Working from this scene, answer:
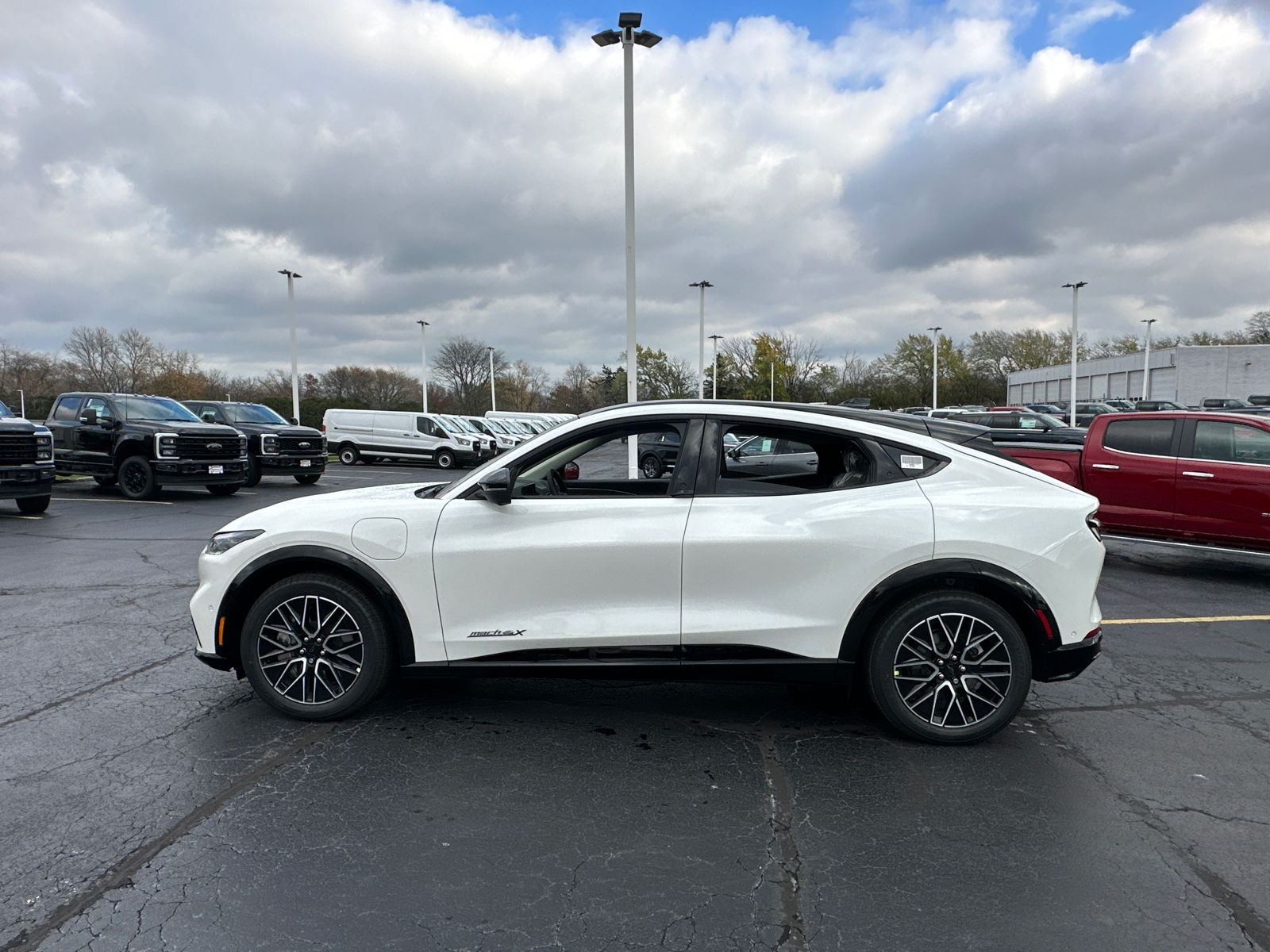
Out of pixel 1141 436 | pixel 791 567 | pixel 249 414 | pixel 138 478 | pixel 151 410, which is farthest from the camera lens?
pixel 249 414

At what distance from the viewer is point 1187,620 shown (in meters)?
6.59

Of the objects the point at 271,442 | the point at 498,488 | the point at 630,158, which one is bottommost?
the point at 271,442

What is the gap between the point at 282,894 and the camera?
2711mm

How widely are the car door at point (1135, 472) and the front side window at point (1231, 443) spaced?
0.75 feet

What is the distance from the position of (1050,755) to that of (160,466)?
1585cm

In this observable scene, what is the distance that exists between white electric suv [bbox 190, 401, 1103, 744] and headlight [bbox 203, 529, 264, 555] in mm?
31

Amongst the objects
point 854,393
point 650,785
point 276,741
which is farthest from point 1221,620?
point 854,393

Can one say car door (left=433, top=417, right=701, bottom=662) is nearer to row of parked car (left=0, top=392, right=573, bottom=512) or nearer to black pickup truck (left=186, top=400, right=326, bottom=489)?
row of parked car (left=0, top=392, right=573, bottom=512)

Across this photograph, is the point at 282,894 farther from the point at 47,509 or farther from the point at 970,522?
the point at 47,509

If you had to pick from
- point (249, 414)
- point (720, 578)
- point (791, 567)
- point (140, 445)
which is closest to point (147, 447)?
point (140, 445)

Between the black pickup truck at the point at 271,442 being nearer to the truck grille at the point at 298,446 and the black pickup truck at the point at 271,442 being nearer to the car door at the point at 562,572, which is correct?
the truck grille at the point at 298,446

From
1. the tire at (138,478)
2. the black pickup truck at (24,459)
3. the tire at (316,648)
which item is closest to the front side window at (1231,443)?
the tire at (316,648)

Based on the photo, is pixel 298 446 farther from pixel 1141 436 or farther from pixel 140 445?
pixel 1141 436

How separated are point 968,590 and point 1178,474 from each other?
20.1ft
